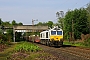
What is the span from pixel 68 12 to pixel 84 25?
322 inches

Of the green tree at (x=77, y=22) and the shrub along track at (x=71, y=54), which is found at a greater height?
the green tree at (x=77, y=22)

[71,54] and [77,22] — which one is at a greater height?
[77,22]

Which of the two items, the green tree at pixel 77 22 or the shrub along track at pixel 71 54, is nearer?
the shrub along track at pixel 71 54

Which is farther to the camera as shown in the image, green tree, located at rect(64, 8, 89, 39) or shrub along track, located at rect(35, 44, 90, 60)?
green tree, located at rect(64, 8, 89, 39)

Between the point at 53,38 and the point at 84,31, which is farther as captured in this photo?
the point at 84,31

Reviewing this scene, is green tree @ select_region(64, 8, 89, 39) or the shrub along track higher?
green tree @ select_region(64, 8, 89, 39)

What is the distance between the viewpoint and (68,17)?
79.6 metres

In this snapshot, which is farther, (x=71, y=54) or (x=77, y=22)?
(x=77, y=22)

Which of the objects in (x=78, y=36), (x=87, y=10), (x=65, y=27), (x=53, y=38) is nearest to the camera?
(x=53, y=38)

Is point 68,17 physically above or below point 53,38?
above

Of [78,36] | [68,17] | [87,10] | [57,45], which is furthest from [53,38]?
[87,10]

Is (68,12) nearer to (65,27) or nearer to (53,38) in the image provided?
(65,27)

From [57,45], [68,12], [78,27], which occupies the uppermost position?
[68,12]

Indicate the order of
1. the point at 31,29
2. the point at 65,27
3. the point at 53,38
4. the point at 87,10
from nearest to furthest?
the point at 53,38 → the point at 65,27 → the point at 87,10 → the point at 31,29
